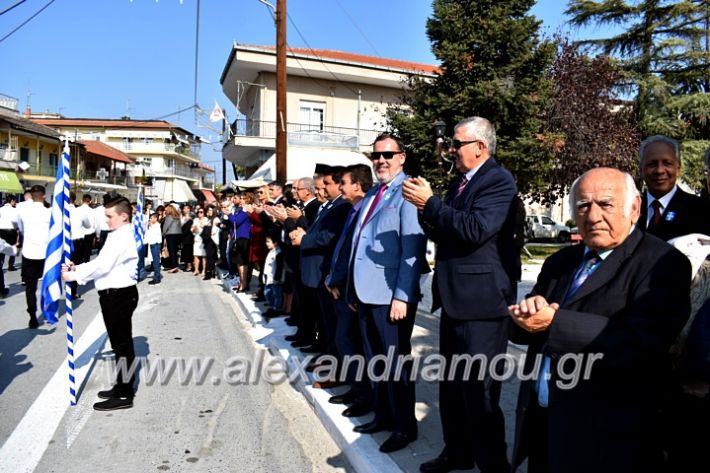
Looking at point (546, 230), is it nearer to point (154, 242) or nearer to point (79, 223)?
point (154, 242)

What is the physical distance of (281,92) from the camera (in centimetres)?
1295

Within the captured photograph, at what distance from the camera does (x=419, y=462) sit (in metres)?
3.43

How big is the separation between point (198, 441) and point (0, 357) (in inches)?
144

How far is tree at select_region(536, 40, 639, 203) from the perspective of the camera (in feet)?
60.1

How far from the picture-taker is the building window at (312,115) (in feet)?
88.1

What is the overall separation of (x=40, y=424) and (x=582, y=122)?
18.5m

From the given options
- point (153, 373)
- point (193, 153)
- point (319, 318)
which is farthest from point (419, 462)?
point (193, 153)

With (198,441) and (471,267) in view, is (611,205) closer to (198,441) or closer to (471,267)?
(471,267)

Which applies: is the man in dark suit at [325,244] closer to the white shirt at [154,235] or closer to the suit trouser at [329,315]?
the suit trouser at [329,315]

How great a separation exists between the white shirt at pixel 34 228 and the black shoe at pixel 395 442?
23.1 feet

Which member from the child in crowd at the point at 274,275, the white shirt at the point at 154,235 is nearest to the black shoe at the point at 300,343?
the child in crowd at the point at 274,275

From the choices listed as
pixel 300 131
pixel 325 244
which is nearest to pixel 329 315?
pixel 325 244

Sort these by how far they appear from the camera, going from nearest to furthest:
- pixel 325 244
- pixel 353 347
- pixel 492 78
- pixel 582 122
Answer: pixel 353 347
pixel 325 244
pixel 492 78
pixel 582 122

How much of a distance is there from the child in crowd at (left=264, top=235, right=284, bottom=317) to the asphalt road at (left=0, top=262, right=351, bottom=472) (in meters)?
1.04
